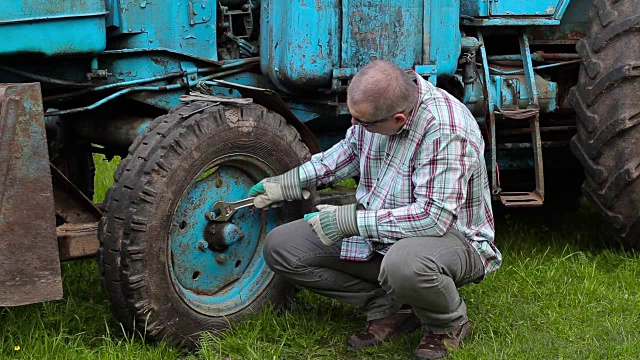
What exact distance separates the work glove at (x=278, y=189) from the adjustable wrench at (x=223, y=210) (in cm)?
8

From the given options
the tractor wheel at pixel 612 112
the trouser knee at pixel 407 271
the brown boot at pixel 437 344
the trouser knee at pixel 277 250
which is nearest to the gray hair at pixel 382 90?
the trouser knee at pixel 407 271

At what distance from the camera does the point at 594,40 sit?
548 centimetres

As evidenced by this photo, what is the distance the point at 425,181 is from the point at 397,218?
193 mm

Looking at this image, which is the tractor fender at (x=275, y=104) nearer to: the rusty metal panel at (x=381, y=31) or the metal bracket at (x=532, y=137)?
the rusty metal panel at (x=381, y=31)

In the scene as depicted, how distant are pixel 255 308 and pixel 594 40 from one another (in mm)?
2256

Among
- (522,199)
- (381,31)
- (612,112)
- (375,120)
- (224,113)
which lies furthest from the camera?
(522,199)

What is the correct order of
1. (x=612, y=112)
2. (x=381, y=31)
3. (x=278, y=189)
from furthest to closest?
1. (x=612, y=112)
2. (x=381, y=31)
3. (x=278, y=189)

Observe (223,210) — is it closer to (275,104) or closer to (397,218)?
(275,104)

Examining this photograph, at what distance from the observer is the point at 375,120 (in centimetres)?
419

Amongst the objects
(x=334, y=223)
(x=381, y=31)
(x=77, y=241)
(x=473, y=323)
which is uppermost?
(x=381, y=31)

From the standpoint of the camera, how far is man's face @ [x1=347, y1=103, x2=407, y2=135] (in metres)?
4.16

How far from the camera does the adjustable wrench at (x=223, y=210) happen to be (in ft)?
15.2

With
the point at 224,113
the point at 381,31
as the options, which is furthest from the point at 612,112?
the point at 224,113

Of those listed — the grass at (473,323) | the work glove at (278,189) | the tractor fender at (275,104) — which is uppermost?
the tractor fender at (275,104)
